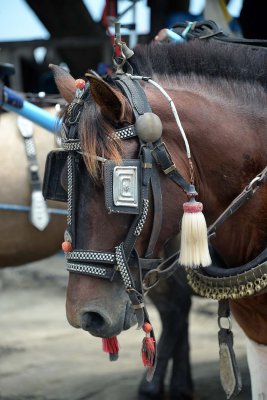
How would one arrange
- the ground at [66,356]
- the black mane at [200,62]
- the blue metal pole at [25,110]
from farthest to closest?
the ground at [66,356], the blue metal pole at [25,110], the black mane at [200,62]

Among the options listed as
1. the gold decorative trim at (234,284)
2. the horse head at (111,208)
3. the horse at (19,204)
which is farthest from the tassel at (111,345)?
the horse at (19,204)

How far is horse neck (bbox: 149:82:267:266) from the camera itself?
1583 millimetres

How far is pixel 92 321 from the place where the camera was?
156 centimetres

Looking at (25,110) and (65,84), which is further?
(25,110)

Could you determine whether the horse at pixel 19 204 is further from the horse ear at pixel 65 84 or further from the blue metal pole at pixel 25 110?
the horse ear at pixel 65 84

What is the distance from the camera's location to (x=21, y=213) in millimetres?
3043

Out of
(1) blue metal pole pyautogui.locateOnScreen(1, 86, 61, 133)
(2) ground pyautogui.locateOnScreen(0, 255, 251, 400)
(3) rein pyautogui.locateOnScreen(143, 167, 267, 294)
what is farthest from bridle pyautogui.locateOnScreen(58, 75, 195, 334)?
(2) ground pyautogui.locateOnScreen(0, 255, 251, 400)

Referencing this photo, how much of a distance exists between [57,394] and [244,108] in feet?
6.53

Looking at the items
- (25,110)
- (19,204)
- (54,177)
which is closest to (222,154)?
(54,177)

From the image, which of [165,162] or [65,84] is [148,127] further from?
[65,84]

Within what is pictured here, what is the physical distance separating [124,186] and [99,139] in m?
0.12

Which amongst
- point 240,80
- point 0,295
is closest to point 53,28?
point 0,295

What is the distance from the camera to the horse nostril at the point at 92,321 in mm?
1553

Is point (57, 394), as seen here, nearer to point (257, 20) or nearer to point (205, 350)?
point (205, 350)
